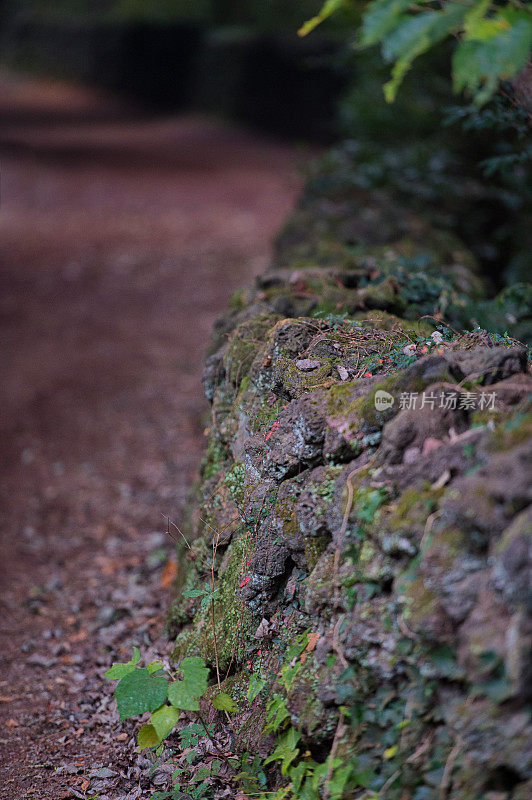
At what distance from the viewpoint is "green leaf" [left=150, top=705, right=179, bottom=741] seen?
8.79ft

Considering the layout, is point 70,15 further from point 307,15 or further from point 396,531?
point 396,531

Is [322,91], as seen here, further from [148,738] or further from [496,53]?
[148,738]

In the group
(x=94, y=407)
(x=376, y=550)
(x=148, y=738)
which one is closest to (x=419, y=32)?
(x=376, y=550)

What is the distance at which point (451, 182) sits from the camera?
8047mm

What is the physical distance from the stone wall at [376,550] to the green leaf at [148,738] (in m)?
0.34

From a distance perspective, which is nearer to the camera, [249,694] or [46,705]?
[249,694]

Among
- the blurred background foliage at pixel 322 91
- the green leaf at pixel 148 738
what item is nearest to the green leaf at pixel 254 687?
the green leaf at pixel 148 738

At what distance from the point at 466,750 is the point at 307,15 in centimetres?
2547

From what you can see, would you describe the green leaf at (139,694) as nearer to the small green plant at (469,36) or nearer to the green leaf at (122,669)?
the green leaf at (122,669)

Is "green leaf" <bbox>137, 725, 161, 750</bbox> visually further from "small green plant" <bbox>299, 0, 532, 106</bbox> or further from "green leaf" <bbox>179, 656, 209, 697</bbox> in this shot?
"small green plant" <bbox>299, 0, 532, 106</bbox>

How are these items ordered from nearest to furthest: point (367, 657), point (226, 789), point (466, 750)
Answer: point (466, 750) < point (367, 657) < point (226, 789)

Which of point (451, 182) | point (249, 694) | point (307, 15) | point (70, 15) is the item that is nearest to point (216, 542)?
point (249, 694)

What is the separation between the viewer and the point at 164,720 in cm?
271

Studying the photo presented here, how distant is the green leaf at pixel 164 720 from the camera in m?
2.68
